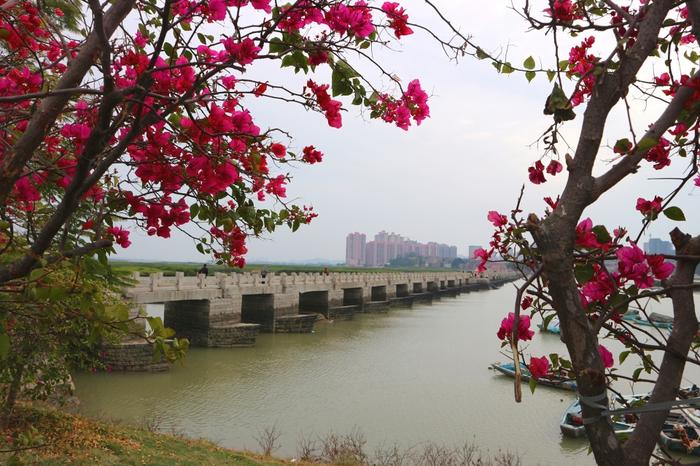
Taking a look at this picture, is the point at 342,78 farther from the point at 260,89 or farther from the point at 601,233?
the point at 601,233

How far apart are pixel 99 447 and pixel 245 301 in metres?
19.2

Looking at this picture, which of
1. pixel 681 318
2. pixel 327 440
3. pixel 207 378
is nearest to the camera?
pixel 681 318

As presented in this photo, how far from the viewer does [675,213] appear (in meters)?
1.70

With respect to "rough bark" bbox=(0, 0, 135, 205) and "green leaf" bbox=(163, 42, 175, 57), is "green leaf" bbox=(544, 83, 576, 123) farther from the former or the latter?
"green leaf" bbox=(163, 42, 175, 57)

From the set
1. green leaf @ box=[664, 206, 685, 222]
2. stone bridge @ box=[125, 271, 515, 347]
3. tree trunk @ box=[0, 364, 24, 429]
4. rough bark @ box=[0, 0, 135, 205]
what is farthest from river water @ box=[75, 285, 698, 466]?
rough bark @ box=[0, 0, 135, 205]

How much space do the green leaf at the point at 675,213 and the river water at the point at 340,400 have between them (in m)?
7.40

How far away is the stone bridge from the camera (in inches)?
730

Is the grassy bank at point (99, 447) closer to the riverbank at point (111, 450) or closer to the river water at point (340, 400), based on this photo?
the riverbank at point (111, 450)

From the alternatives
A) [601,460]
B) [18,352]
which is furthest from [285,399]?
[601,460]

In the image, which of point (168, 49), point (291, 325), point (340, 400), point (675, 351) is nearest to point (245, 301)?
point (291, 325)

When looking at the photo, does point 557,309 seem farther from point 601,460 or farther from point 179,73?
point 179,73

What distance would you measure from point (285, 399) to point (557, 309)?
13028mm

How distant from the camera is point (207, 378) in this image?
15.2 m

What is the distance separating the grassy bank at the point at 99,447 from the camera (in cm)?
589
